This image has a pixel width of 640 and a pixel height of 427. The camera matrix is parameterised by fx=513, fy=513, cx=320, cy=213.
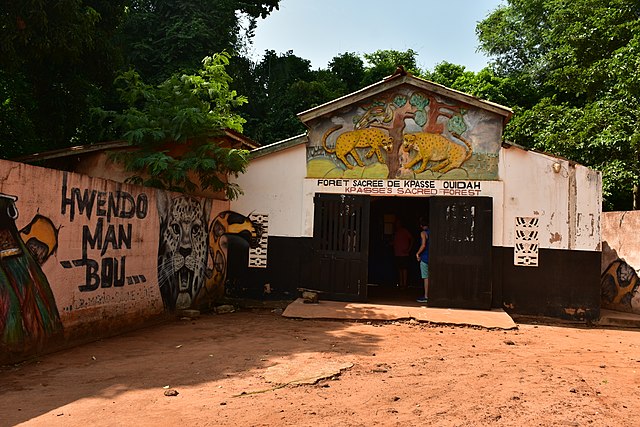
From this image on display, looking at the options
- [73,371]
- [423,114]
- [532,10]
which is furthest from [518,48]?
[73,371]

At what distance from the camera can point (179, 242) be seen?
9273 mm

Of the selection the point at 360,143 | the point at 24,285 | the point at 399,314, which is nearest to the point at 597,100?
the point at 360,143

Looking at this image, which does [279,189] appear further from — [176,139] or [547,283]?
[547,283]

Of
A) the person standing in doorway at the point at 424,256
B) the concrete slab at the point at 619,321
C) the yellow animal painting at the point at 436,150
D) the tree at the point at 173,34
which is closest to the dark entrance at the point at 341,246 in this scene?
the person standing in doorway at the point at 424,256

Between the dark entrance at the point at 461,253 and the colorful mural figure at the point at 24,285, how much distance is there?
6.94 m

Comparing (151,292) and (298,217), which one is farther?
(298,217)

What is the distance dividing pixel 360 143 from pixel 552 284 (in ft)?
15.6

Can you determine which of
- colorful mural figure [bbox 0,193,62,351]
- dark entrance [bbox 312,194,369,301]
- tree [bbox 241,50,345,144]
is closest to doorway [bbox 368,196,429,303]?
dark entrance [bbox 312,194,369,301]

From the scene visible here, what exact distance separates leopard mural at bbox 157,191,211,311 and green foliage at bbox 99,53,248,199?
58 centimetres

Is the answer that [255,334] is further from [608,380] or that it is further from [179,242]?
[608,380]

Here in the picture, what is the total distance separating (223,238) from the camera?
436 inches

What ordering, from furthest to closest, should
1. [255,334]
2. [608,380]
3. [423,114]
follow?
1. [423,114]
2. [255,334]
3. [608,380]

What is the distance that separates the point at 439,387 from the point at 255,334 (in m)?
3.65

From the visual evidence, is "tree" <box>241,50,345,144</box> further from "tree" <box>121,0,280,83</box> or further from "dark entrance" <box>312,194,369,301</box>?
"dark entrance" <box>312,194,369,301</box>
